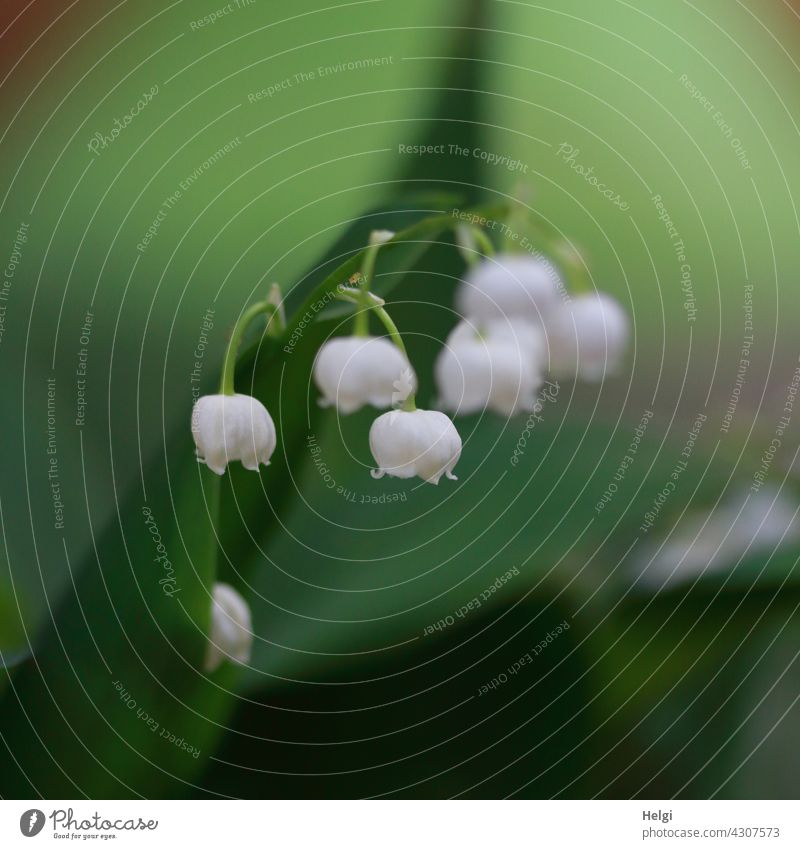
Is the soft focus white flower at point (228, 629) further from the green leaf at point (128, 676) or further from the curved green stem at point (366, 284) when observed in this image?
the curved green stem at point (366, 284)

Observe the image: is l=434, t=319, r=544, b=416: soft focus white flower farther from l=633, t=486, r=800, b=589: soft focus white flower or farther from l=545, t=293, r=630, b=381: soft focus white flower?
l=633, t=486, r=800, b=589: soft focus white flower

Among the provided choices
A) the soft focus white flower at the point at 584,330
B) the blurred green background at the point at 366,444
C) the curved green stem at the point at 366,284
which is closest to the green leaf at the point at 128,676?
the blurred green background at the point at 366,444

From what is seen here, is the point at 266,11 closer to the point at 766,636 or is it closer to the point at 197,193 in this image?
the point at 197,193

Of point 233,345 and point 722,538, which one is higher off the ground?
point 233,345

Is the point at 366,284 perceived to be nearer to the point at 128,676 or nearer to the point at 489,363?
the point at 489,363

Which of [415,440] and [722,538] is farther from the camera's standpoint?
[722,538]

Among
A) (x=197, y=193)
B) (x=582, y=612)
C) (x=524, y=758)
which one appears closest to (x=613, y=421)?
(x=582, y=612)
